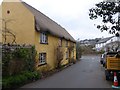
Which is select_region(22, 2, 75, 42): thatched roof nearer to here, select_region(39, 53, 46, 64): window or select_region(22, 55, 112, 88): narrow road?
select_region(39, 53, 46, 64): window

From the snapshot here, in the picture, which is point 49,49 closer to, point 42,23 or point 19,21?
point 42,23

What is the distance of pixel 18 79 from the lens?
1430cm

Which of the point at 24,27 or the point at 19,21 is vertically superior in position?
the point at 19,21

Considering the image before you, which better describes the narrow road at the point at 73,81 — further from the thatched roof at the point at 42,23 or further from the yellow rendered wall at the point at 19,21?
the thatched roof at the point at 42,23

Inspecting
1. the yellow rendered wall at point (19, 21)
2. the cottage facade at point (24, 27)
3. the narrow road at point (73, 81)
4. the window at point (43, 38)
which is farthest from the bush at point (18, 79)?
the window at point (43, 38)

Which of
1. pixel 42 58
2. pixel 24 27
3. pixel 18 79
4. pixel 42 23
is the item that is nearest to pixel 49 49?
pixel 42 58

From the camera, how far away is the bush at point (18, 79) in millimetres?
12781

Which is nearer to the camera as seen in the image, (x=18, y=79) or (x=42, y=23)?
(x=18, y=79)

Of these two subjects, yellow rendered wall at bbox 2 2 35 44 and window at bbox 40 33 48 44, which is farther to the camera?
window at bbox 40 33 48 44

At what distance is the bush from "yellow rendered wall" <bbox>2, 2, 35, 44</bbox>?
458 centimetres

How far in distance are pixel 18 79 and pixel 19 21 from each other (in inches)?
353

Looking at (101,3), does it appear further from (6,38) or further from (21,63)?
(6,38)

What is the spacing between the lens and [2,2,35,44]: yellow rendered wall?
69.3 ft

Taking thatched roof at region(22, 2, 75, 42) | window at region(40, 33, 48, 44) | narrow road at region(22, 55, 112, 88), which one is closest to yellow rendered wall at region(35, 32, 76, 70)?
window at region(40, 33, 48, 44)
